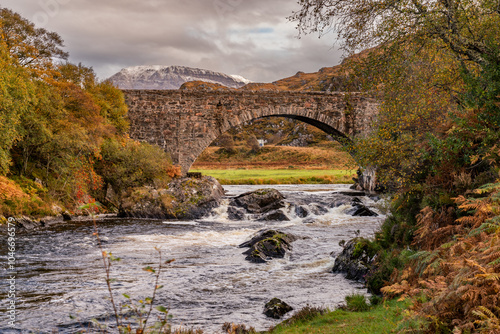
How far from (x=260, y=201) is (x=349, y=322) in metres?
17.6

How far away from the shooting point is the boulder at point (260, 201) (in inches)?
899

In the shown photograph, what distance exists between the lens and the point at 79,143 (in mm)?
19484

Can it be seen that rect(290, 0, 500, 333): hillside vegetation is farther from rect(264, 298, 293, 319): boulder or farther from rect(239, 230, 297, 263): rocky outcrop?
rect(239, 230, 297, 263): rocky outcrop

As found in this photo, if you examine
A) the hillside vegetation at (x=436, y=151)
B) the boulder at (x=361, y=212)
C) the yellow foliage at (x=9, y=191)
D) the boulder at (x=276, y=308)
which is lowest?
the boulder at (x=361, y=212)

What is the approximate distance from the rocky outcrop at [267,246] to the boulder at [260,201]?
8.49 meters

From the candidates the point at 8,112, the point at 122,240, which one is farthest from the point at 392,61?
the point at 8,112

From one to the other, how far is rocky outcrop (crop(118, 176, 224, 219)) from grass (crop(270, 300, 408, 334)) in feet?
52.4

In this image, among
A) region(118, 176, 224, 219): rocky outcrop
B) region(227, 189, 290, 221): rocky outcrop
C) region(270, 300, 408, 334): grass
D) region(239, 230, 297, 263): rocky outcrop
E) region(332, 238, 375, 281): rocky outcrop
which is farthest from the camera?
region(118, 176, 224, 219): rocky outcrop

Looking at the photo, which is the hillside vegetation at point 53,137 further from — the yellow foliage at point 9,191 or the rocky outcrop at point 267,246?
the rocky outcrop at point 267,246

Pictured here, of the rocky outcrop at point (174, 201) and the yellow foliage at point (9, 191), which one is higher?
the yellow foliage at point (9, 191)

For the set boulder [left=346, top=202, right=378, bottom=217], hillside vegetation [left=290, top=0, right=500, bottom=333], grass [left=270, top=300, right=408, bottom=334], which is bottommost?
boulder [left=346, top=202, right=378, bottom=217]

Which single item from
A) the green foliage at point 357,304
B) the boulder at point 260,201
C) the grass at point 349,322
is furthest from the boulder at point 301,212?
the grass at point 349,322

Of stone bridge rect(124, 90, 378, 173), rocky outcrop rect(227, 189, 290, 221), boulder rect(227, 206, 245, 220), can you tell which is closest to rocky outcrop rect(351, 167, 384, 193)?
stone bridge rect(124, 90, 378, 173)

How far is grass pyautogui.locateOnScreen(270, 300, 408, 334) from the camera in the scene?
522cm
